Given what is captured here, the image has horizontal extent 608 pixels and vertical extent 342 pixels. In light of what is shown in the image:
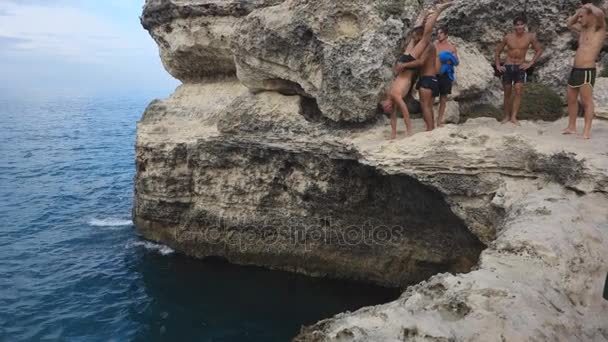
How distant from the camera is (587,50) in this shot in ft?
30.1

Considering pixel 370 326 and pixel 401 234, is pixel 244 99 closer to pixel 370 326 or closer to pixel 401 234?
pixel 401 234

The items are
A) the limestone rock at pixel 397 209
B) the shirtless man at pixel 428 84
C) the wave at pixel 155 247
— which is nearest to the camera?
the limestone rock at pixel 397 209

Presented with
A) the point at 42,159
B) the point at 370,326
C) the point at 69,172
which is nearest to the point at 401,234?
the point at 370,326

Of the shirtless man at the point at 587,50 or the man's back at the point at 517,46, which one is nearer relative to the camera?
the shirtless man at the point at 587,50

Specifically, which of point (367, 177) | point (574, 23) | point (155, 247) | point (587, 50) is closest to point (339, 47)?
point (367, 177)

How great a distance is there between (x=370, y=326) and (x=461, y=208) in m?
5.94

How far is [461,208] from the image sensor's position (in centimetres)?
1004

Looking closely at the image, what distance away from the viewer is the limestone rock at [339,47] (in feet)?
37.7

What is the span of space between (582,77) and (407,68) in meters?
3.61

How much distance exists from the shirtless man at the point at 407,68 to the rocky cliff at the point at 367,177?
62 cm

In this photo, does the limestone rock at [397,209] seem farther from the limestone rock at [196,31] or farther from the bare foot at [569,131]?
the limestone rock at [196,31]

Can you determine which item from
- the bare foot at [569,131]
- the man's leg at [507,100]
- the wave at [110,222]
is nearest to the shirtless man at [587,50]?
the bare foot at [569,131]

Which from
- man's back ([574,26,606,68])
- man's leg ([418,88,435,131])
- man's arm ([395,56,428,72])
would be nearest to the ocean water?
man's leg ([418,88,435,131])

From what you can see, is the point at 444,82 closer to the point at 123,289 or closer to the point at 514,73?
the point at 514,73
